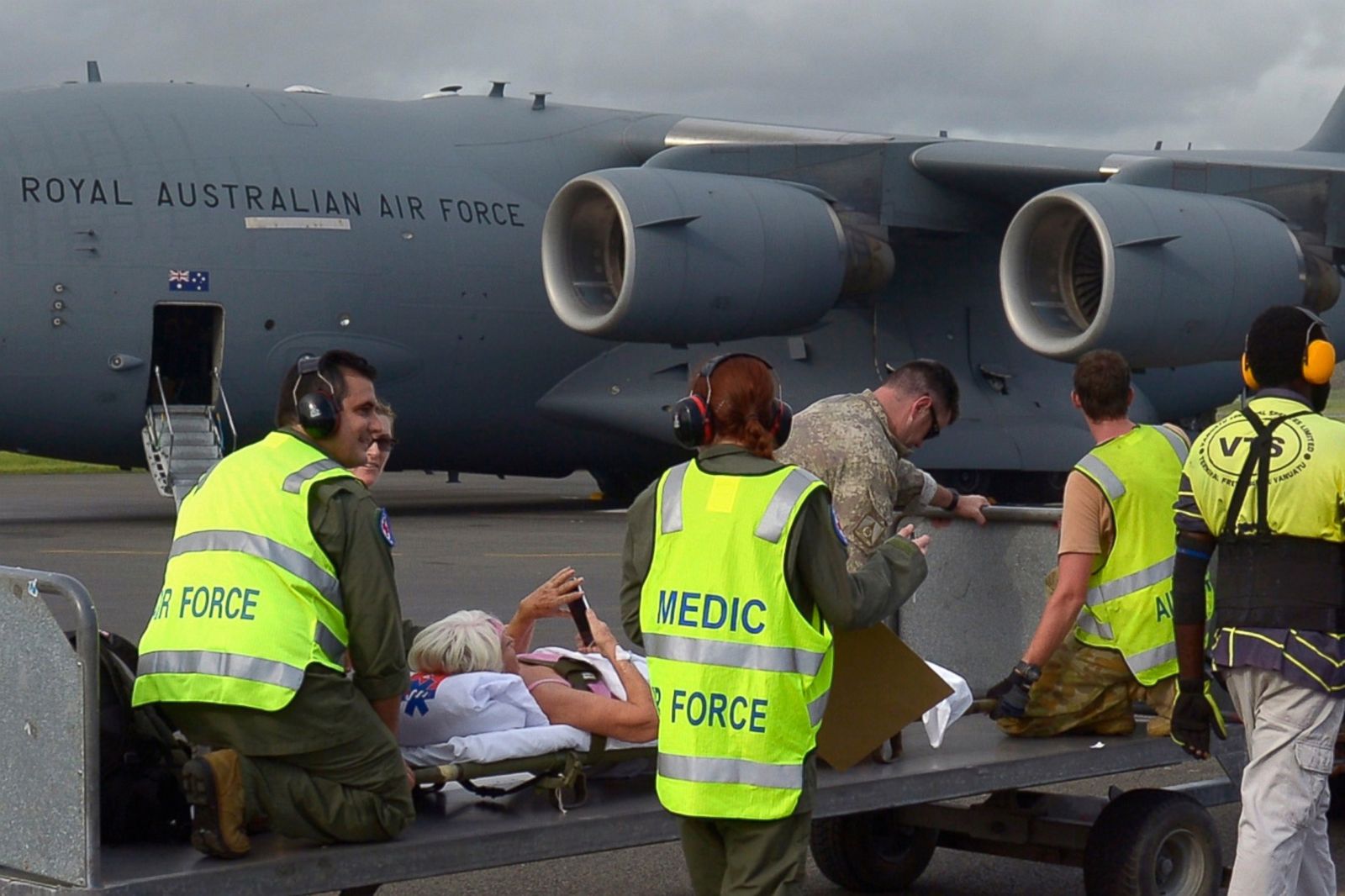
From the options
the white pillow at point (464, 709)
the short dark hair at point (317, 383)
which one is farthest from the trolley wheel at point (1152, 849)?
the short dark hair at point (317, 383)

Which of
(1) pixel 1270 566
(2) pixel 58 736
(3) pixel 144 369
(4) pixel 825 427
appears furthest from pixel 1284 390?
(3) pixel 144 369

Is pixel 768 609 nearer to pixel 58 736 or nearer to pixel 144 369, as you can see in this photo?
pixel 58 736

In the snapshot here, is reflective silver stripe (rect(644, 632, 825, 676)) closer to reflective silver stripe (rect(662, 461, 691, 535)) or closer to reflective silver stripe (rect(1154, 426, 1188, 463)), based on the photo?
reflective silver stripe (rect(662, 461, 691, 535))

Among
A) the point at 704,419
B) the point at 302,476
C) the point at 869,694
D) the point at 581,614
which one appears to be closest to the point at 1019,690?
the point at 869,694

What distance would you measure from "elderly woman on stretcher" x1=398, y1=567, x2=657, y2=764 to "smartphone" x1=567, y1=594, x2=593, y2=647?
0.02 meters

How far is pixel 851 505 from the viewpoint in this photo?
5398 mm

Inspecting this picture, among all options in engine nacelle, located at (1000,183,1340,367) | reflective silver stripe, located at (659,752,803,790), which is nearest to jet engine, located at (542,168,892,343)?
engine nacelle, located at (1000,183,1340,367)

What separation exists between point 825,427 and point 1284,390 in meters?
1.43

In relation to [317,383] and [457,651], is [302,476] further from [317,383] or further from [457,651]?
[457,651]

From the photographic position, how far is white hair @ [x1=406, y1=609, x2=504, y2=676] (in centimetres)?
471

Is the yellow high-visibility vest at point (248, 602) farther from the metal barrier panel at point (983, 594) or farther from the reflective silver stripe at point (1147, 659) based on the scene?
the metal barrier panel at point (983, 594)

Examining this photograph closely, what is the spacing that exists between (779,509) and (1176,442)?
2.05 metres

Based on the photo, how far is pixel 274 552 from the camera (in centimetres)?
395

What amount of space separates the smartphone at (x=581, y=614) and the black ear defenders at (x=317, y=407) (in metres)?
0.91
